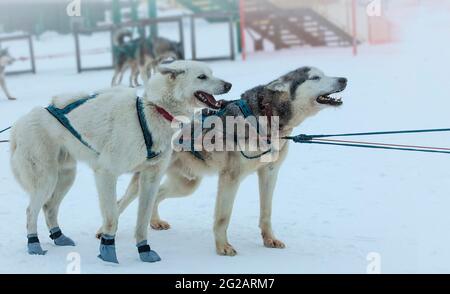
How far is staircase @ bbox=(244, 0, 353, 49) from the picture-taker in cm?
1486

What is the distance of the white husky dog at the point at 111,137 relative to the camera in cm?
314

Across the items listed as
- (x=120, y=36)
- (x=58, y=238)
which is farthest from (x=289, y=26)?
(x=58, y=238)

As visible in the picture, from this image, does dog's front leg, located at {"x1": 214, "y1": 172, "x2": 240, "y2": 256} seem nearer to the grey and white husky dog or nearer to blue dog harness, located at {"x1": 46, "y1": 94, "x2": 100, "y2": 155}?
the grey and white husky dog

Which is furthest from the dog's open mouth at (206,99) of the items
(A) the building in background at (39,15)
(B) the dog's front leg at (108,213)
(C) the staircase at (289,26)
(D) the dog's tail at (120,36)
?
(A) the building in background at (39,15)

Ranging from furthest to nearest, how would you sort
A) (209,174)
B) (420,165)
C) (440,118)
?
(440,118) < (420,165) < (209,174)

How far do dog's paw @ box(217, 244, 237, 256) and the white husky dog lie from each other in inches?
12.3

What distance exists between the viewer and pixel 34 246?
338cm

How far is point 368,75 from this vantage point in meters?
10.0

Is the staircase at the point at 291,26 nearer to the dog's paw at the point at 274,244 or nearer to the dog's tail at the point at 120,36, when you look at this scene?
the dog's tail at the point at 120,36

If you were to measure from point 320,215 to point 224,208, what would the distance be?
3.04 ft

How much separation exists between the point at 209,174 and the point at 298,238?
603 millimetres

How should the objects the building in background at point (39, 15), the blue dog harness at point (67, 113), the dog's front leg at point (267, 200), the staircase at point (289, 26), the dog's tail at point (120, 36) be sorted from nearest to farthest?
1. the blue dog harness at point (67, 113)
2. the dog's front leg at point (267, 200)
3. the dog's tail at point (120, 36)
4. the staircase at point (289, 26)
5. the building in background at point (39, 15)
